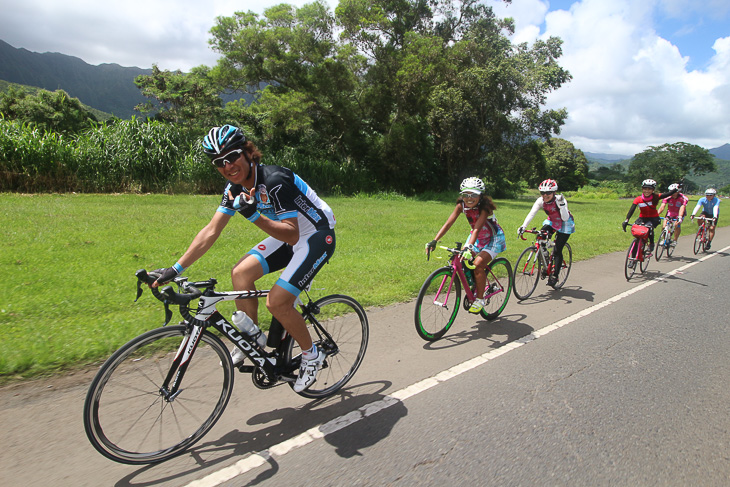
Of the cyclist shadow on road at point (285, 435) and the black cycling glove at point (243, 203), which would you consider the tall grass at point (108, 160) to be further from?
the black cycling glove at point (243, 203)

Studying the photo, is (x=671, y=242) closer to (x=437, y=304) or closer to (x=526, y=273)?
(x=526, y=273)

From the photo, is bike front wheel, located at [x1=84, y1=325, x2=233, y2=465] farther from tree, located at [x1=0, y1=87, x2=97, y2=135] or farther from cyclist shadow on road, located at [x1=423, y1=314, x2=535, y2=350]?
tree, located at [x1=0, y1=87, x2=97, y2=135]

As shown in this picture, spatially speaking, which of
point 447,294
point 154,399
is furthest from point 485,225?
point 154,399

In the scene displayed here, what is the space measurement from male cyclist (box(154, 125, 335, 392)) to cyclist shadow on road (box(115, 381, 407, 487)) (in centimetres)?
26

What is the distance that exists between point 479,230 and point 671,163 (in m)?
113

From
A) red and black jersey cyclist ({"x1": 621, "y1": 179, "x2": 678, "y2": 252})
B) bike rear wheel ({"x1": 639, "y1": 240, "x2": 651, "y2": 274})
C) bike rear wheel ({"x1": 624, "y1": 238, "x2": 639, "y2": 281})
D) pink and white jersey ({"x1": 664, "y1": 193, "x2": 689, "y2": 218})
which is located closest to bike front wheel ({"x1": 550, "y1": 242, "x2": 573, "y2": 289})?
bike rear wheel ({"x1": 624, "y1": 238, "x2": 639, "y2": 281})

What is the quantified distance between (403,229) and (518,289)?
21.7ft

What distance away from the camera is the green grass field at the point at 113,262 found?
408cm

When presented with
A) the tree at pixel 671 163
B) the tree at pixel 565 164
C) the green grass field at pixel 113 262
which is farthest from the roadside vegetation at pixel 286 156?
the tree at pixel 671 163

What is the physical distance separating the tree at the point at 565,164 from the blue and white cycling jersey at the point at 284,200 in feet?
200

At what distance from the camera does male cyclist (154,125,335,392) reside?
8.84 ft

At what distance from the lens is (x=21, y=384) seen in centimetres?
330

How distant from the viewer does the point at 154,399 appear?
2.76 m

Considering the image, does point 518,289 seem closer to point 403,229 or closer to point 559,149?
point 403,229
